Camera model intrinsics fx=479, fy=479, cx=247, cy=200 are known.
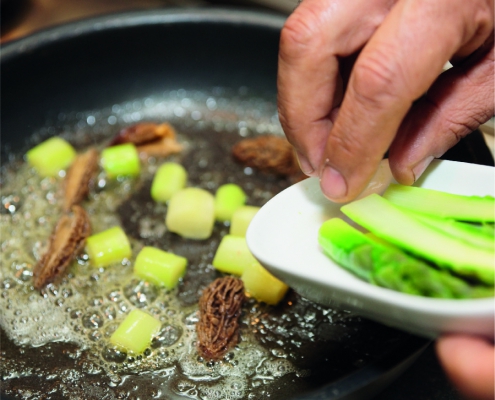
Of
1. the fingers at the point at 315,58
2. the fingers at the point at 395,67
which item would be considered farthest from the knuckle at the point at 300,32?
the fingers at the point at 395,67

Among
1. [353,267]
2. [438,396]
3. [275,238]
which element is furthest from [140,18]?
[438,396]

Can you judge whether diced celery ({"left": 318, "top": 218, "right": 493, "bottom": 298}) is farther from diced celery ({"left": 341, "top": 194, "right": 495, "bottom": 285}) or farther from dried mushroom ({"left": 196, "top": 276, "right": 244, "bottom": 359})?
dried mushroom ({"left": 196, "top": 276, "right": 244, "bottom": 359})

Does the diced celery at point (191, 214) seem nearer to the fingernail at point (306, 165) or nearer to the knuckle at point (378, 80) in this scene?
the fingernail at point (306, 165)

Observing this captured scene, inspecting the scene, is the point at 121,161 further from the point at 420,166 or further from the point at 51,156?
the point at 420,166

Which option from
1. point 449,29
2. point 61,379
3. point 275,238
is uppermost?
point 449,29

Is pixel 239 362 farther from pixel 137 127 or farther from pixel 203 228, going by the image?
pixel 137 127

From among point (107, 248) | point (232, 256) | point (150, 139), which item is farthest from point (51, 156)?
point (232, 256)
